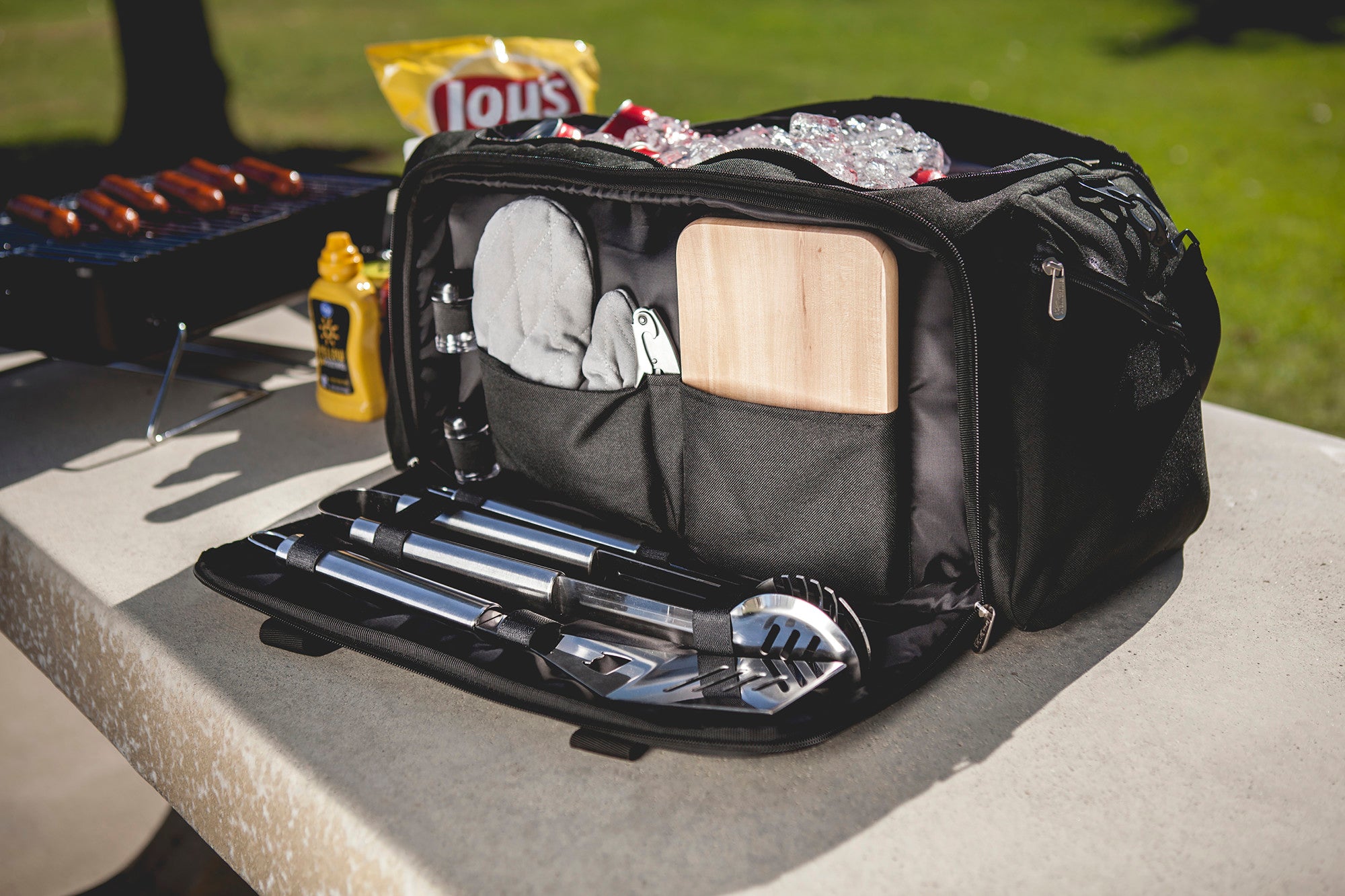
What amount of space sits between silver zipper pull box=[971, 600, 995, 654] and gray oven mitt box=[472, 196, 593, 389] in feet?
1.82

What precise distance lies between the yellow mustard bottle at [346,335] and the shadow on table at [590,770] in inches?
24.6

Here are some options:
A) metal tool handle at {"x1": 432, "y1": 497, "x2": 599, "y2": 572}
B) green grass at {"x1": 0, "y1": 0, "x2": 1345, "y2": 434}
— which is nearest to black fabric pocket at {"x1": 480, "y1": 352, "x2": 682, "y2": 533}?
metal tool handle at {"x1": 432, "y1": 497, "x2": 599, "y2": 572}

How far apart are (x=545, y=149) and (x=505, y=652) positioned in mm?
589

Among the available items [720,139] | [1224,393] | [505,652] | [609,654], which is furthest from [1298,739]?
[1224,393]

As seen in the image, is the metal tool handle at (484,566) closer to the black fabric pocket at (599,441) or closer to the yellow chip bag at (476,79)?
the black fabric pocket at (599,441)

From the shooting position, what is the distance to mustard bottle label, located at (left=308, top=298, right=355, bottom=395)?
1638 millimetres

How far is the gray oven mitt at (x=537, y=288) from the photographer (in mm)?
1242

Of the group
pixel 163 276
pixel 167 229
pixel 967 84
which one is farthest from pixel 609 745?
pixel 967 84

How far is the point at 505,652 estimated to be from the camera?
1.04 metres

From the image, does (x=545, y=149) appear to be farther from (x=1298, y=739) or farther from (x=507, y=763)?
(x=1298, y=739)

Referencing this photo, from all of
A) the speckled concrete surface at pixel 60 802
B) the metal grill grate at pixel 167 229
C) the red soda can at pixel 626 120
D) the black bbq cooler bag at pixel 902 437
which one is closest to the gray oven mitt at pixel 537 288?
the black bbq cooler bag at pixel 902 437

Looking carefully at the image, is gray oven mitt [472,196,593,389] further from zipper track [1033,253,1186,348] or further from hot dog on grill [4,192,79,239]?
hot dog on grill [4,192,79,239]

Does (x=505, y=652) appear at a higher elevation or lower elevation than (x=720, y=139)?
lower

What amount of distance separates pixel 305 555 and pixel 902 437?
2.26 ft
